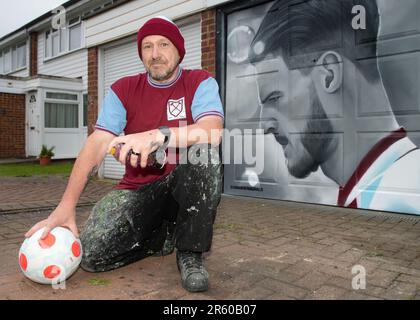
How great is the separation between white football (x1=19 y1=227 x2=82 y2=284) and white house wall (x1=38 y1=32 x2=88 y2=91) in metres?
13.3

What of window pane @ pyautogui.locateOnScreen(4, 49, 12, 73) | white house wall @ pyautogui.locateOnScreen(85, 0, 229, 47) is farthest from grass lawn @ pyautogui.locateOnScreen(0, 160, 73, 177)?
window pane @ pyautogui.locateOnScreen(4, 49, 12, 73)

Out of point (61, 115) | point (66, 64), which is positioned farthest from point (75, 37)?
point (61, 115)

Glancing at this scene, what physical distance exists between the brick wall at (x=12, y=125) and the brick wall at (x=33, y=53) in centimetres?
283

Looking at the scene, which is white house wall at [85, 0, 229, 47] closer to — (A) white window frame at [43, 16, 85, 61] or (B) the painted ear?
(B) the painted ear

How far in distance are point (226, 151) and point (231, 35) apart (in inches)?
72.1

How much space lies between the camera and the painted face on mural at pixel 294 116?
5.23 metres

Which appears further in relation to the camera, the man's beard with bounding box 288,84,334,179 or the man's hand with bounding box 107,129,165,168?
the man's beard with bounding box 288,84,334,179

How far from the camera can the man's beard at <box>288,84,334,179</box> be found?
16.9ft

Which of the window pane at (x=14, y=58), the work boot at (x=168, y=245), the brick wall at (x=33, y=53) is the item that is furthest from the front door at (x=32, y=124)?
the work boot at (x=168, y=245)

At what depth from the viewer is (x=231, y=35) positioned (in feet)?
20.6

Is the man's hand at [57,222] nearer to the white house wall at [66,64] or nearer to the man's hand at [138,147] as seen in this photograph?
the man's hand at [138,147]

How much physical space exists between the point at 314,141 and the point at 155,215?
3.21 meters
